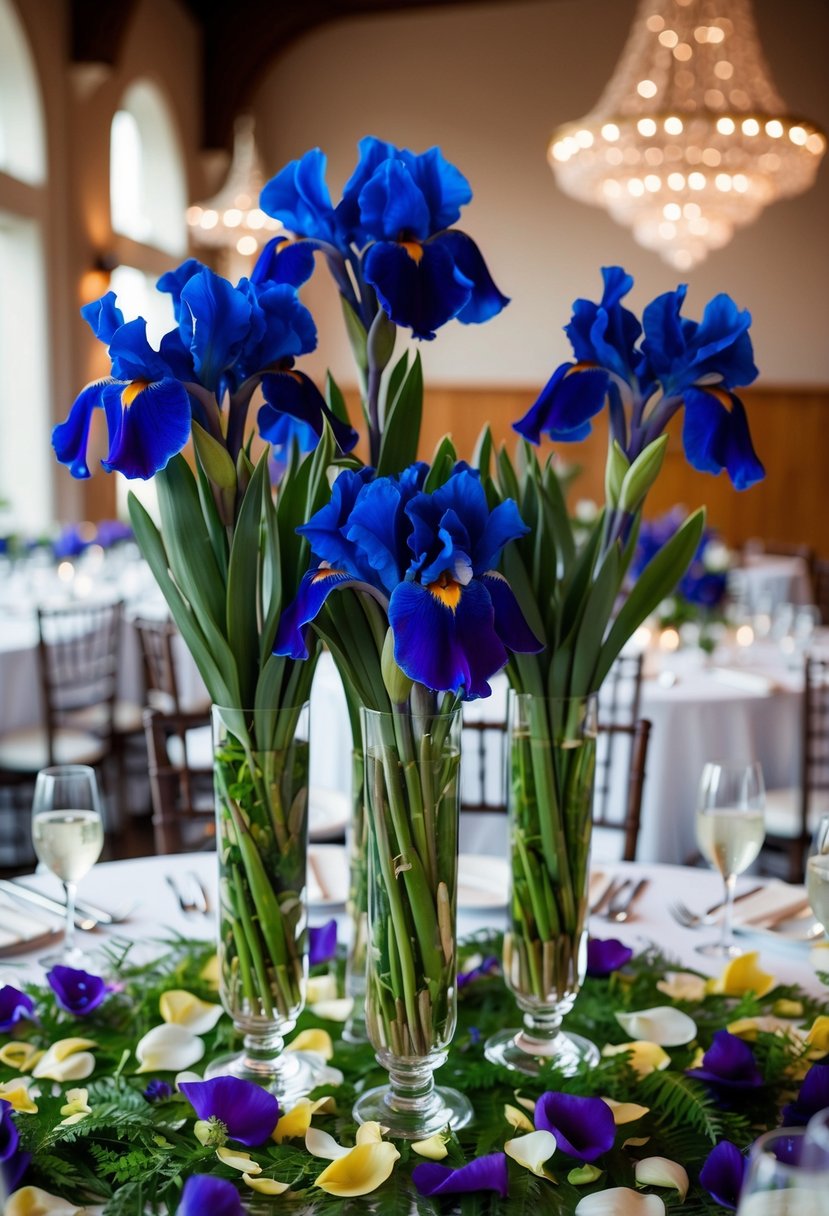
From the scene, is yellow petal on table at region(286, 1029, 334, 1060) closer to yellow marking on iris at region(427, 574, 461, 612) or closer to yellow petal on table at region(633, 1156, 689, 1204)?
yellow petal on table at region(633, 1156, 689, 1204)

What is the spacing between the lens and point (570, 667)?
45.4 inches

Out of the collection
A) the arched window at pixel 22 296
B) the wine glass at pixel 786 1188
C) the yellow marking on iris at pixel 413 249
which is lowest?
the wine glass at pixel 786 1188

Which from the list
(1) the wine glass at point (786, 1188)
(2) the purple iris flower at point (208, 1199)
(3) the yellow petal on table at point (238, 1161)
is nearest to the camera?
(1) the wine glass at point (786, 1188)

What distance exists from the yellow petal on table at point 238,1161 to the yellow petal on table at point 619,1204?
0.24m

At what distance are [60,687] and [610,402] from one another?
10.1 ft

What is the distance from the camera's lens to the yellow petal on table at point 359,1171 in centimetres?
90

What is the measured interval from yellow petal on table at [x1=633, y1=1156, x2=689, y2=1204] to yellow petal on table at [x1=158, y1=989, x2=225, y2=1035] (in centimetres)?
44

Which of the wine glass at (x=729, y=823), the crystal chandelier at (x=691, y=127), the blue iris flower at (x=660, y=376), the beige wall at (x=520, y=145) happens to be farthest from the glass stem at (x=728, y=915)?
the beige wall at (x=520, y=145)

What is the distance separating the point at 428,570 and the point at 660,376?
407 mm

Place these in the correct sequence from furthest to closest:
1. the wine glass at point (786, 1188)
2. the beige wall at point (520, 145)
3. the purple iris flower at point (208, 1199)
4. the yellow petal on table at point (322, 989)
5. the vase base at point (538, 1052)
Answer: the beige wall at point (520, 145) < the yellow petal on table at point (322, 989) < the vase base at point (538, 1052) < the purple iris flower at point (208, 1199) < the wine glass at point (786, 1188)

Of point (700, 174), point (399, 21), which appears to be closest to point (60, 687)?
point (700, 174)

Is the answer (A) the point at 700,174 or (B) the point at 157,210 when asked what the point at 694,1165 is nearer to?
(A) the point at 700,174

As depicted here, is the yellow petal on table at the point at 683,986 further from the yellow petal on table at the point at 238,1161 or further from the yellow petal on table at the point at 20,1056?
the yellow petal on table at the point at 20,1056

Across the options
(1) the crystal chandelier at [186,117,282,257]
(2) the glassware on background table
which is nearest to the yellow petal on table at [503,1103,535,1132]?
(2) the glassware on background table
